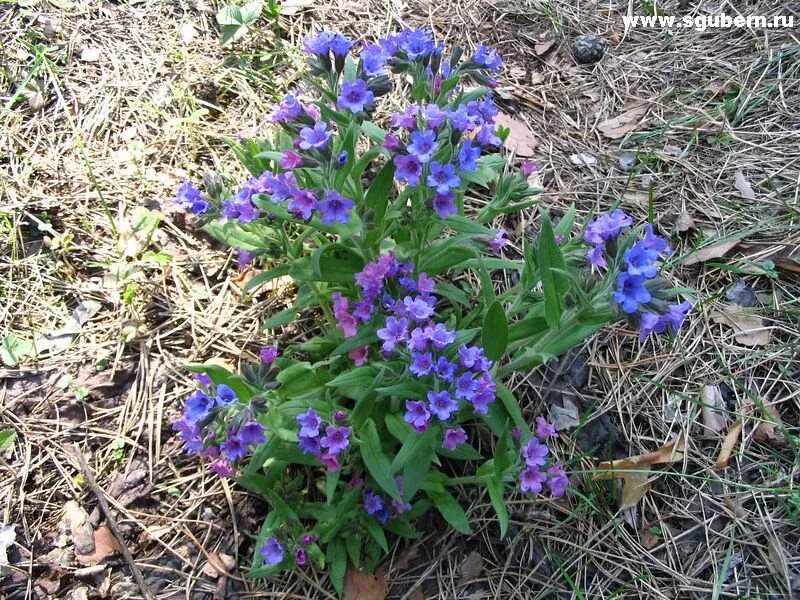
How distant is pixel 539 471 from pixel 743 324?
1444mm

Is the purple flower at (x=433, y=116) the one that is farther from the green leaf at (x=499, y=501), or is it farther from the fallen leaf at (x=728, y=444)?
the fallen leaf at (x=728, y=444)

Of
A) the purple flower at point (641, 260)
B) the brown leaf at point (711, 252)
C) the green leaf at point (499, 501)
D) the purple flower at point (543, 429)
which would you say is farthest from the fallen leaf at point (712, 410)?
the purple flower at point (641, 260)

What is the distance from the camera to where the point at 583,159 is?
4.06 metres

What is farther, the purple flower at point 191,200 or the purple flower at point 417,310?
the purple flower at point 191,200

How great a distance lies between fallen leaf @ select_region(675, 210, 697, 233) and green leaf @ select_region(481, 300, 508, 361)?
173 cm

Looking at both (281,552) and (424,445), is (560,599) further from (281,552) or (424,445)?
(281,552)

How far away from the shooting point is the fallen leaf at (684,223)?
367 centimetres

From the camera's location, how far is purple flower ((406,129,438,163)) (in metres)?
2.46

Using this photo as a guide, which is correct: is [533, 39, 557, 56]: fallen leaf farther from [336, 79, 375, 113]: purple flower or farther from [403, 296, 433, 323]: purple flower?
[403, 296, 433, 323]: purple flower

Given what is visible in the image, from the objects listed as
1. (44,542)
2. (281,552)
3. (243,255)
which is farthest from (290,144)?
(44,542)

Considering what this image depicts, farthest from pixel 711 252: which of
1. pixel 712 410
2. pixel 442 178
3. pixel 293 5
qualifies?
pixel 293 5

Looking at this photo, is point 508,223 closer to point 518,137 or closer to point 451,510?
point 518,137

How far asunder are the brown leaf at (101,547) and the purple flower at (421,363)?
5.73 ft

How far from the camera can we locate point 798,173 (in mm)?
3758
